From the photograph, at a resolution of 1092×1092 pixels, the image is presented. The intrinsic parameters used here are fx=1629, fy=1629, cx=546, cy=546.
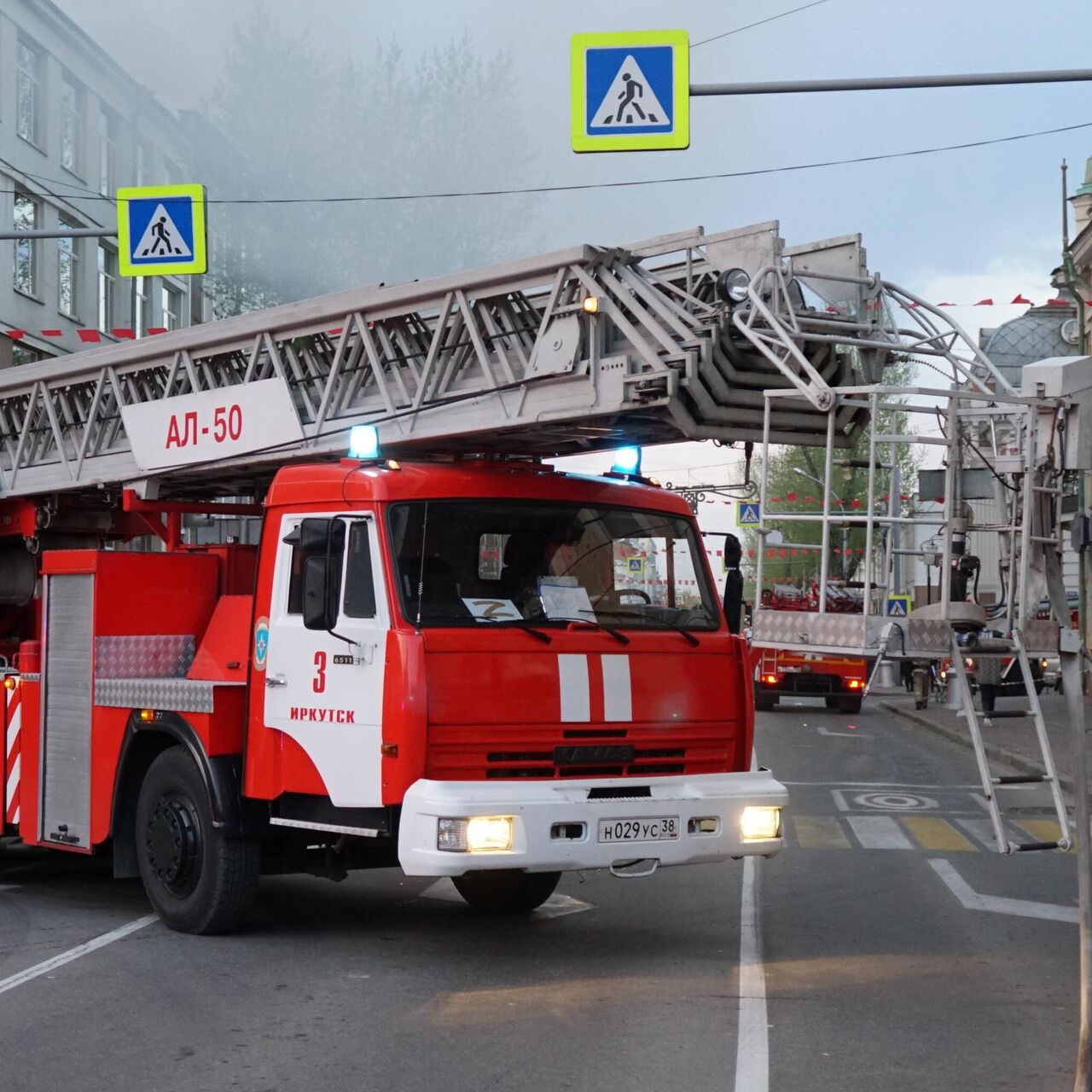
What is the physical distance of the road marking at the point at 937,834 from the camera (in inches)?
488

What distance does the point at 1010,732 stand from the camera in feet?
78.5

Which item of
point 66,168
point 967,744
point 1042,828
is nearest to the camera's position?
point 1042,828

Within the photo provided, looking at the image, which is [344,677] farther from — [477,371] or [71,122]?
[71,122]

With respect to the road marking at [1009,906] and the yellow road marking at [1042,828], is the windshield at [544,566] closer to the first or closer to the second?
the road marking at [1009,906]

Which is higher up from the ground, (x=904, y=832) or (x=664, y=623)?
(x=664, y=623)

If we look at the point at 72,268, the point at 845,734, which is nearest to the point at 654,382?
the point at 845,734

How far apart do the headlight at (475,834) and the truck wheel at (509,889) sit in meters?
2.09

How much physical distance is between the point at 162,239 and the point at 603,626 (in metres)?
8.64

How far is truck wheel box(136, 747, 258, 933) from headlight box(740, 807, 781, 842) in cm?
245

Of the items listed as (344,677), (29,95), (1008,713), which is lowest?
(1008,713)

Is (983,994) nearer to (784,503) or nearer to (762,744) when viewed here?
(784,503)

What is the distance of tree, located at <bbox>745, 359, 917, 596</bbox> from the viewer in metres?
7.42

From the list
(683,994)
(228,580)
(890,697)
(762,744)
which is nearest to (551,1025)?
(683,994)

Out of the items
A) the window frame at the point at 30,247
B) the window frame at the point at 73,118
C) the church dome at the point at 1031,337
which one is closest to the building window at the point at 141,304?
the window frame at the point at 73,118
